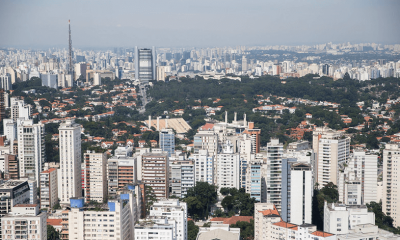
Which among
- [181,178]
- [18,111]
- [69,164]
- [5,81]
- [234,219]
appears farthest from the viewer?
[5,81]

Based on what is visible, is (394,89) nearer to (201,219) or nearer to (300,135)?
(300,135)

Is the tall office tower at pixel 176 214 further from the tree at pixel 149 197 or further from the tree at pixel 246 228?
the tree at pixel 246 228

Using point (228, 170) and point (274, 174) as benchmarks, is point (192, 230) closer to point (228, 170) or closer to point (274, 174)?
point (274, 174)

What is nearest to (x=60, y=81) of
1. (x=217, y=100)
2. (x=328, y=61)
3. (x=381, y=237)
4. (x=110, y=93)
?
(x=110, y=93)

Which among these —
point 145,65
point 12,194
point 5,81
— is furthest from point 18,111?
point 145,65

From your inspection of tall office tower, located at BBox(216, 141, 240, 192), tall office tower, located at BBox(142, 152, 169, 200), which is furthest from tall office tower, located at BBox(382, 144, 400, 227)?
tall office tower, located at BBox(142, 152, 169, 200)

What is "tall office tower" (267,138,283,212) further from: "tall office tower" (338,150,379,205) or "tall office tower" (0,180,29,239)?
"tall office tower" (0,180,29,239)
